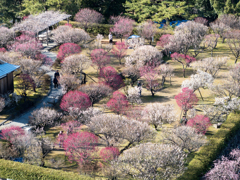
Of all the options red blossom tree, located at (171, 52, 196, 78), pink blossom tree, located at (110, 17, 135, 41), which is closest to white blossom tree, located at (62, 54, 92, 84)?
red blossom tree, located at (171, 52, 196, 78)

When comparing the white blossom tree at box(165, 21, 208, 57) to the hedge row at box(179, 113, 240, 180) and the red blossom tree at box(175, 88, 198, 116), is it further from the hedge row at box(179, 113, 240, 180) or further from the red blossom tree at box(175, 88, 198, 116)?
the hedge row at box(179, 113, 240, 180)

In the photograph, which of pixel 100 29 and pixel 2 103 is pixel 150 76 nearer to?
pixel 2 103

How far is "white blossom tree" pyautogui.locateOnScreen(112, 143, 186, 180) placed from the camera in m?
26.5

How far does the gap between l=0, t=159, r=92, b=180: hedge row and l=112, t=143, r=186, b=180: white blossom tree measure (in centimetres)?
332

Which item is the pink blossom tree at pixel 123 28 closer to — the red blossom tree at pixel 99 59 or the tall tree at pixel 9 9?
the red blossom tree at pixel 99 59

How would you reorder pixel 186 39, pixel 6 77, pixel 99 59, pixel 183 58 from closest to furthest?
pixel 6 77, pixel 99 59, pixel 183 58, pixel 186 39

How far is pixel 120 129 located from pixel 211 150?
8150 millimetres

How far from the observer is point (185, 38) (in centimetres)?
5141

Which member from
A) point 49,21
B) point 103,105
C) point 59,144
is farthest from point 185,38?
point 59,144

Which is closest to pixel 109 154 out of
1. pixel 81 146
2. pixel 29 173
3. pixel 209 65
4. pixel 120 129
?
pixel 81 146

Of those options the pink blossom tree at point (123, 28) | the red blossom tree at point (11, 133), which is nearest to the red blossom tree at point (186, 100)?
the red blossom tree at point (11, 133)

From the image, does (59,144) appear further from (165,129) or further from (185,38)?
(185,38)

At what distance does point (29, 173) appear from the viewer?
27.0 m

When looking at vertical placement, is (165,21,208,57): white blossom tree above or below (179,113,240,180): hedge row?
above
